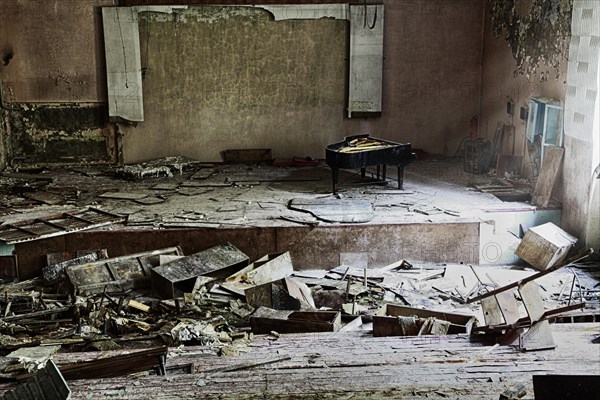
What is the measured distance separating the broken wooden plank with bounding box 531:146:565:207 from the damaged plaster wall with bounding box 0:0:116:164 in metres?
8.08

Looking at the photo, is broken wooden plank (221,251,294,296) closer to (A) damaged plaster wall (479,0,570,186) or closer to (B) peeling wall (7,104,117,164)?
(A) damaged plaster wall (479,0,570,186)

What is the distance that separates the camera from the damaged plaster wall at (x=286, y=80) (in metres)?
13.7

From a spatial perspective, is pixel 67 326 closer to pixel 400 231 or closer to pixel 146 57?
pixel 400 231

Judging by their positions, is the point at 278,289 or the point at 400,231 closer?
the point at 278,289

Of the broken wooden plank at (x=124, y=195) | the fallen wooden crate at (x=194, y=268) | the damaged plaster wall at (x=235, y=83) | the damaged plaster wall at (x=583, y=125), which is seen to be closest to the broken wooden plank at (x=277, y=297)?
the fallen wooden crate at (x=194, y=268)

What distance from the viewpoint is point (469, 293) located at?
871 cm

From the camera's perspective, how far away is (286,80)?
13945 millimetres

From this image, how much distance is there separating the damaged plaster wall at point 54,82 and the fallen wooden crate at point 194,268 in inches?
223

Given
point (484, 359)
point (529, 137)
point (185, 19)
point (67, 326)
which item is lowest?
point (67, 326)

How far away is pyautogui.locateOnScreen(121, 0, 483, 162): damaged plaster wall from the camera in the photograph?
13680 millimetres

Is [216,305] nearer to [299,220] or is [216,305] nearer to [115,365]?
[299,220]

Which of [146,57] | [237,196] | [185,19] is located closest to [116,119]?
[146,57]

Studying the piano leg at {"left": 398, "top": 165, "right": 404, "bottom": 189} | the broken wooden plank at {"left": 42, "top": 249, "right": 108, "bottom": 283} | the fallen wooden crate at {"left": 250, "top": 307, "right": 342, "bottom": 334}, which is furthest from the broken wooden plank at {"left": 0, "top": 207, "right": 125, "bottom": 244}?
the piano leg at {"left": 398, "top": 165, "right": 404, "bottom": 189}

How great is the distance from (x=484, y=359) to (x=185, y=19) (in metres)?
9.96
